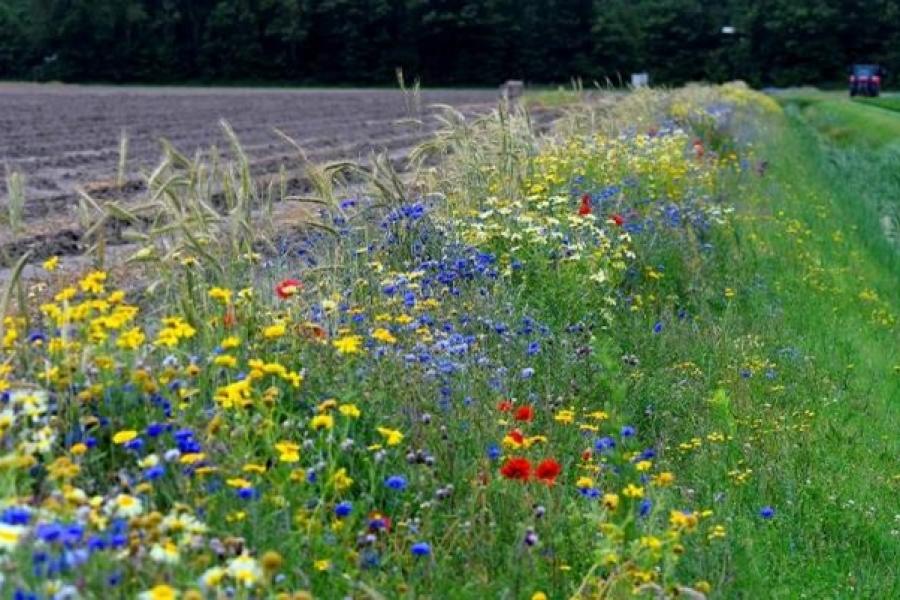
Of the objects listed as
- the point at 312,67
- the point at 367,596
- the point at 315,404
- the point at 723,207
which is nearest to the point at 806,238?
the point at 723,207

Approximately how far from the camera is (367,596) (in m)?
3.43

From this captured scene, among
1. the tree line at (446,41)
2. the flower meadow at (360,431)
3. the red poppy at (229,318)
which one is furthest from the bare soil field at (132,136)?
the tree line at (446,41)

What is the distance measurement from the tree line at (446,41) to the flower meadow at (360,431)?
65.4 metres

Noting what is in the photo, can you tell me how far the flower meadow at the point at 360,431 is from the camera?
318cm

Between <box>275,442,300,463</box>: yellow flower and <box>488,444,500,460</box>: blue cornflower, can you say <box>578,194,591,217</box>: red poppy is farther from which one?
<box>275,442,300,463</box>: yellow flower

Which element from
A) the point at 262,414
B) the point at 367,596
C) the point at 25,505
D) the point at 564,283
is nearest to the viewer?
the point at 25,505

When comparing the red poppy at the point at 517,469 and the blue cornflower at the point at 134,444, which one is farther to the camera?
the red poppy at the point at 517,469

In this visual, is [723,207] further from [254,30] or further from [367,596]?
[254,30]

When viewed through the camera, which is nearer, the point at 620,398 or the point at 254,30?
the point at 620,398

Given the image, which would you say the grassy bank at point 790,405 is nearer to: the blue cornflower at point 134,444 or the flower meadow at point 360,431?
the flower meadow at point 360,431

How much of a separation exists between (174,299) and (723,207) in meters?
7.09

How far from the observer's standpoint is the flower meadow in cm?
318

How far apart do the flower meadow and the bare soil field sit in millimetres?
1378

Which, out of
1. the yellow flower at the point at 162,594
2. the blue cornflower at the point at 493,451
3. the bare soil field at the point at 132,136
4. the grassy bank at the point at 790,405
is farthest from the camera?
the bare soil field at the point at 132,136
